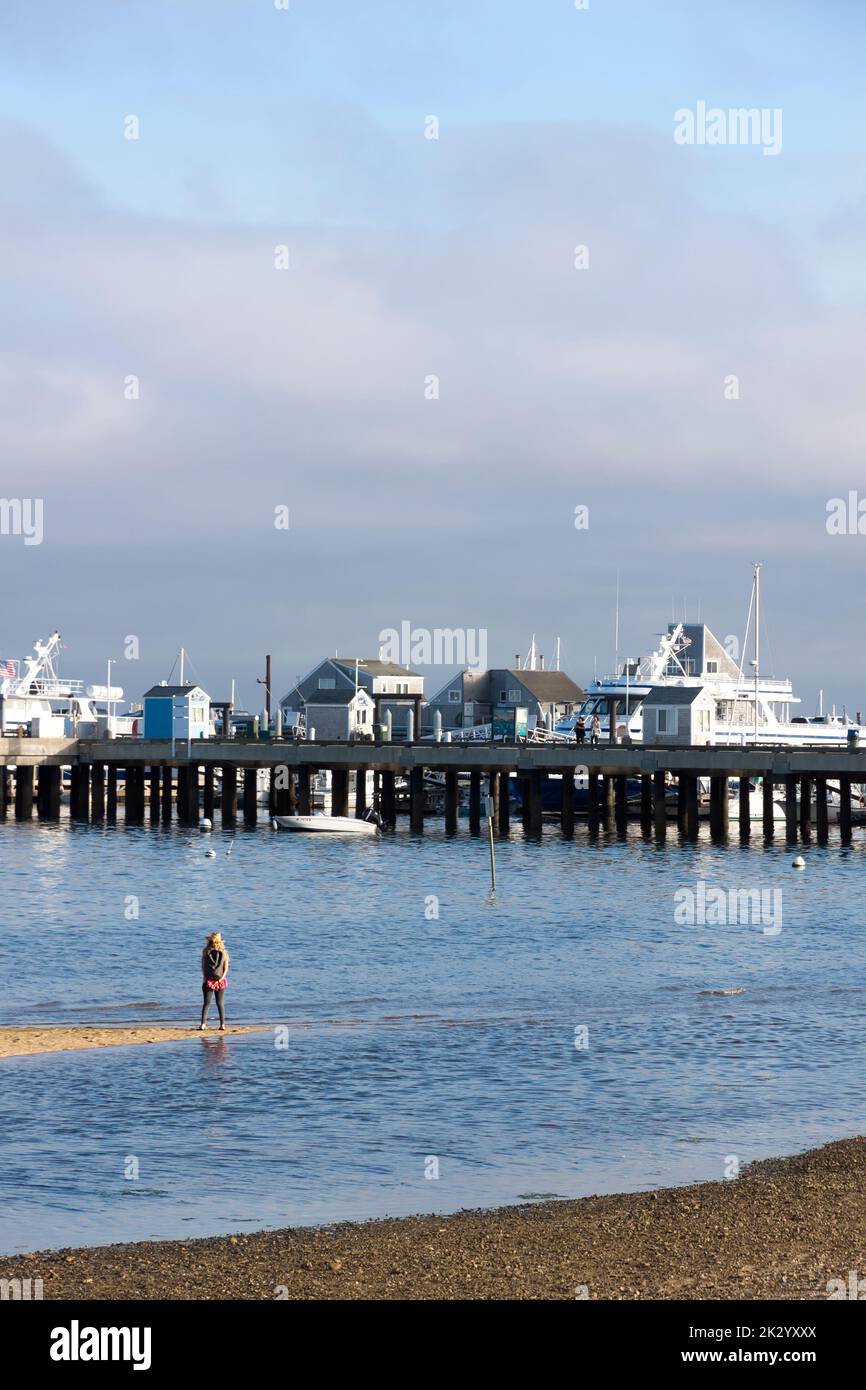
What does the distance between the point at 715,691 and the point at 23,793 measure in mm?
52822

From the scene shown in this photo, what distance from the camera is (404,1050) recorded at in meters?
28.5

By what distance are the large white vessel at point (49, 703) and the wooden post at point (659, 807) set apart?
3613cm

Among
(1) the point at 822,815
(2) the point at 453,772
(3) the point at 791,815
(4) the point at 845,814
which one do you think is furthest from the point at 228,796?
(4) the point at 845,814

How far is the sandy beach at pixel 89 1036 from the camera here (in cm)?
2803

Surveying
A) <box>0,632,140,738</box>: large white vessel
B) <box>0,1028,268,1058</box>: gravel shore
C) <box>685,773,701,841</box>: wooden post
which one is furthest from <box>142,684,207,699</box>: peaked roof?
<box>0,1028,268,1058</box>: gravel shore

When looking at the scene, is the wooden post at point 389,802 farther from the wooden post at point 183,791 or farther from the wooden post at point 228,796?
the wooden post at point 183,791

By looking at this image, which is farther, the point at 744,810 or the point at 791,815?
the point at 791,815

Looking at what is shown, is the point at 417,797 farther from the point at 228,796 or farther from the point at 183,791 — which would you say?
the point at 183,791

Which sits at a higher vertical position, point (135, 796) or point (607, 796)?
point (607, 796)

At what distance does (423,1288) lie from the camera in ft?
46.4

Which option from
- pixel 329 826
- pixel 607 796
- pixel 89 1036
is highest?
pixel 607 796

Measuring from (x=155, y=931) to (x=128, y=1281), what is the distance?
33758 mm

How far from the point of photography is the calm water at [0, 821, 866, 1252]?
1945cm

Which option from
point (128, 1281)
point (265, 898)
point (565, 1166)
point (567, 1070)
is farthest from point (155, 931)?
point (128, 1281)
